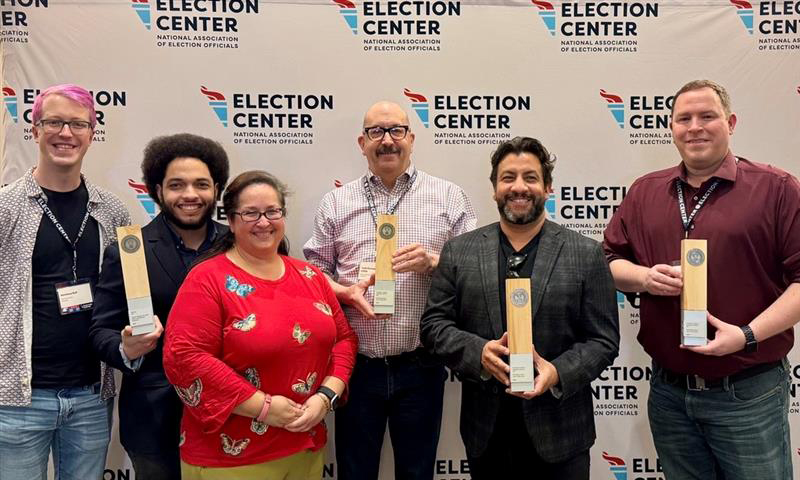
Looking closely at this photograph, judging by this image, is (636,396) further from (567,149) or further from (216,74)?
(216,74)

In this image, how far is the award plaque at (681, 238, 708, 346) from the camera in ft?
5.94

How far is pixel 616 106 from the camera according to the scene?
2.87 metres

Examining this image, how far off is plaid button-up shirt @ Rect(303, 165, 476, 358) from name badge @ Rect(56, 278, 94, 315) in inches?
34.8

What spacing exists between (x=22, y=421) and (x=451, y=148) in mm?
2136

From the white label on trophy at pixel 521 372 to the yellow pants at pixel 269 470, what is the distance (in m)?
0.75

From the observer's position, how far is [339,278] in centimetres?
243

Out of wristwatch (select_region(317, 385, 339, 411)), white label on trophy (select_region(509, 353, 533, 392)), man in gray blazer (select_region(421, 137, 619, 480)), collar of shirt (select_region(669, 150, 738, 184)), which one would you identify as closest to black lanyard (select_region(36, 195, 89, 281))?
wristwatch (select_region(317, 385, 339, 411))

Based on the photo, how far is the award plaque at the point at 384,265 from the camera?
2051mm

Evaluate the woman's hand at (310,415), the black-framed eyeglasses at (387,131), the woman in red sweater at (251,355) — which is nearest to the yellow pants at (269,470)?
the woman in red sweater at (251,355)

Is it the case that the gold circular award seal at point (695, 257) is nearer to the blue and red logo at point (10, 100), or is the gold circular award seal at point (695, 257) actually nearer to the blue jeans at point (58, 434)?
the blue jeans at point (58, 434)

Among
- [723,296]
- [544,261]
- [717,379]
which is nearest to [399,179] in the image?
[544,261]

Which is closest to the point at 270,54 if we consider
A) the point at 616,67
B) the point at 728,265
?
the point at 616,67

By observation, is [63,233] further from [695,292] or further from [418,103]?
[695,292]

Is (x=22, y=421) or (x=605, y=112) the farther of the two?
(x=605, y=112)
